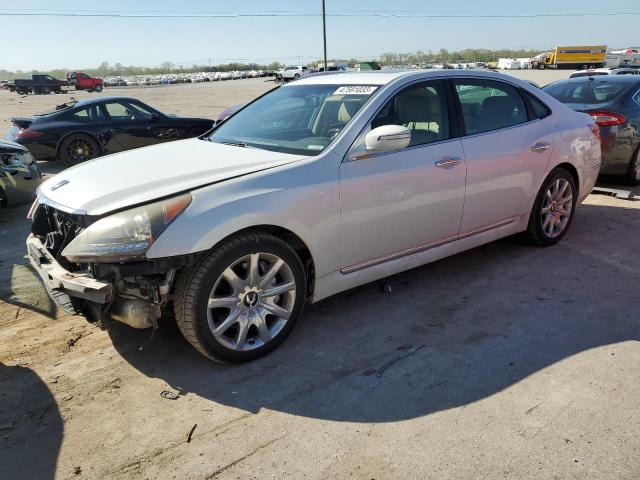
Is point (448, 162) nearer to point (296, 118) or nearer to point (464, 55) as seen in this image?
point (296, 118)

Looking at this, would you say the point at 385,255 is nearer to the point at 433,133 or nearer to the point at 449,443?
the point at 433,133

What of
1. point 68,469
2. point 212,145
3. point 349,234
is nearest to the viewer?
point 68,469

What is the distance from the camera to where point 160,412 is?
113 inches

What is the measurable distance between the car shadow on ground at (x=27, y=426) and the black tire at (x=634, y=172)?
7.71m

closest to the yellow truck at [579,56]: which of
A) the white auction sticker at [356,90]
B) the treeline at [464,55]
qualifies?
the treeline at [464,55]

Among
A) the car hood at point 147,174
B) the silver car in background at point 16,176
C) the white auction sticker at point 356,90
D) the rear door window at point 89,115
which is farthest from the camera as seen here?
the rear door window at point 89,115

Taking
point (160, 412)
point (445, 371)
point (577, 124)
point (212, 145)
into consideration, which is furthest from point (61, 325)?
point (577, 124)

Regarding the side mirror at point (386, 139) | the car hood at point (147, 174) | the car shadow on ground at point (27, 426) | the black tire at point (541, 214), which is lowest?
the car shadow on ground at point (27, 426)

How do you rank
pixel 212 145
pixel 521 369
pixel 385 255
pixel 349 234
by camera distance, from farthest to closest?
1. pixel 212 145
2. pixel 385 255
3. pixel 349 234
4. pixel 521 369

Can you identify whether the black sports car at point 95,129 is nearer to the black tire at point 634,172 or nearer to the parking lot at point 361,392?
the parking lot at point 361,392

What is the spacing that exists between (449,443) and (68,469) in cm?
179

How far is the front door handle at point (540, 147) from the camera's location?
476 cm

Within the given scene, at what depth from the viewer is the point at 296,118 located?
4227mm

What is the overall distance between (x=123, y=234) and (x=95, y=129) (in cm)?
914
